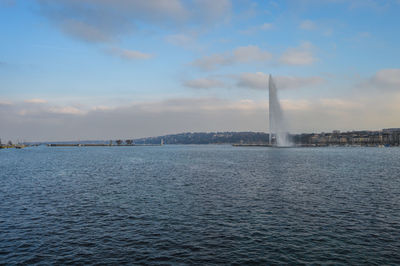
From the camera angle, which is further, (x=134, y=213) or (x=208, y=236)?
(x=134, y=213)

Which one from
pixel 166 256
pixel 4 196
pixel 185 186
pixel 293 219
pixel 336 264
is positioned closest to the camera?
pixel 336 264

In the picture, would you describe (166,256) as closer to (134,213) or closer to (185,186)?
(134,213)

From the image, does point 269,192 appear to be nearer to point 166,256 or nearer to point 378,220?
point 378,220

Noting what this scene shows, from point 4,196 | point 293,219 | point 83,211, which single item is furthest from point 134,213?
point 4,196

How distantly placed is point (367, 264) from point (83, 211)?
24386mm

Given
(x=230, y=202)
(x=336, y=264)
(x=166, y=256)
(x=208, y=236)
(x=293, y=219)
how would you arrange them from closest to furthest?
(x=336, y=264)
(x=166, y=256)
(x=208, y=236)
(x=293, y=219)
(x=230, y=202)

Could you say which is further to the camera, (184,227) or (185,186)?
(185,186)

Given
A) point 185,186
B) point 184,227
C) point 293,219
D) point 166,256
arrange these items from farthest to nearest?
point 185,186
point 293,219
point 184,227
point 166,256

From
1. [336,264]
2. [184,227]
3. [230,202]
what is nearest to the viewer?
[336,264]

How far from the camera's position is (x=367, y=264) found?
15.4 m

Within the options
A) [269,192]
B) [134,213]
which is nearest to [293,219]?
[269,192]

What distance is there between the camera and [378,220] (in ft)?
76.1

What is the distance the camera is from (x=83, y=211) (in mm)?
27359

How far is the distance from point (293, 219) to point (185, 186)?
2057 centimetres
